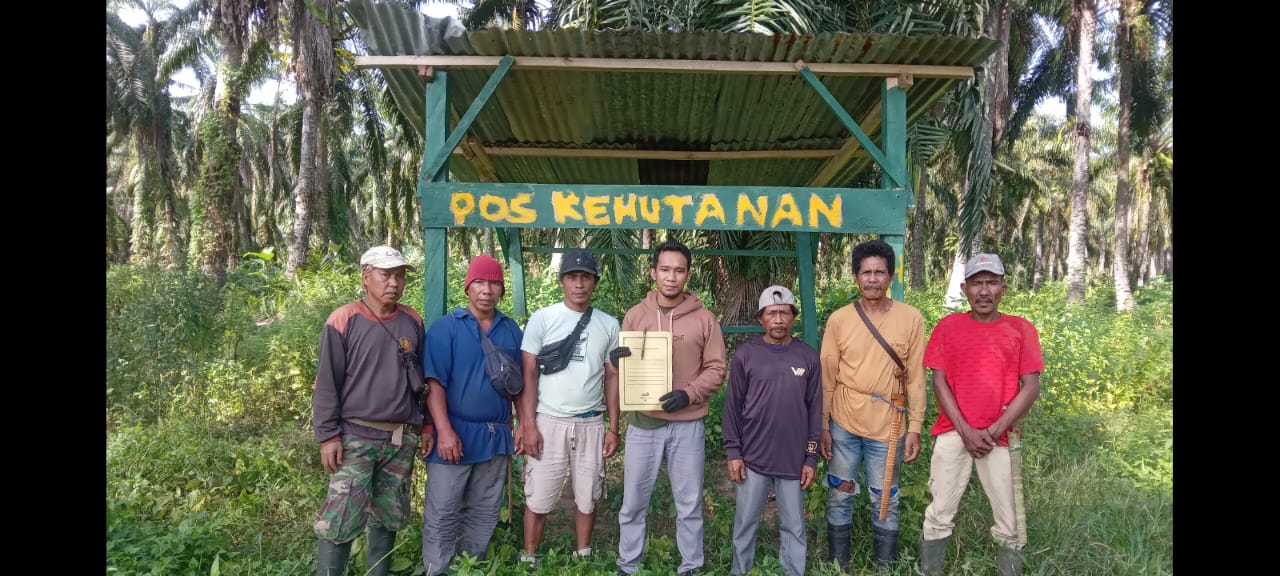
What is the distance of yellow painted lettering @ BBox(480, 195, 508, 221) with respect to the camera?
3.72 m

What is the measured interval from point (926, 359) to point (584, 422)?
185cm

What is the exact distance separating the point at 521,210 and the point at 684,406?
138 cm

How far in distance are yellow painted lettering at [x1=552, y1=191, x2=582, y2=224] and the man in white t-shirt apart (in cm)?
24

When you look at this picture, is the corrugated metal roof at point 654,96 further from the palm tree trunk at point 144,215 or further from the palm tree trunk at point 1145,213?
the palm tree trunk at point 1145,213

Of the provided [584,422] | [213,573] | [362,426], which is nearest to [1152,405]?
[584,422]

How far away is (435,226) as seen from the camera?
12.3 ft

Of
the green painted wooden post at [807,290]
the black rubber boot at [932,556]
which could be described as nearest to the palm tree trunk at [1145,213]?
the green painted wooden post at [807,290]

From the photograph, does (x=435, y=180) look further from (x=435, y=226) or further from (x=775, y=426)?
(x=775, y=426)

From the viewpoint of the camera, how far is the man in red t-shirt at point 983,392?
134 inches

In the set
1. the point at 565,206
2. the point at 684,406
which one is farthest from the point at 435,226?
the point at 684,406

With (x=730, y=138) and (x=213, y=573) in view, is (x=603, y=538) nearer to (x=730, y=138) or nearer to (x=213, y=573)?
(x=213, y=573)

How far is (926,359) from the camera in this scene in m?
3.59

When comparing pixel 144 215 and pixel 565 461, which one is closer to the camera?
pixel 565 461

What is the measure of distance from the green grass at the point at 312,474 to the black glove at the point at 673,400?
871 millimetres
